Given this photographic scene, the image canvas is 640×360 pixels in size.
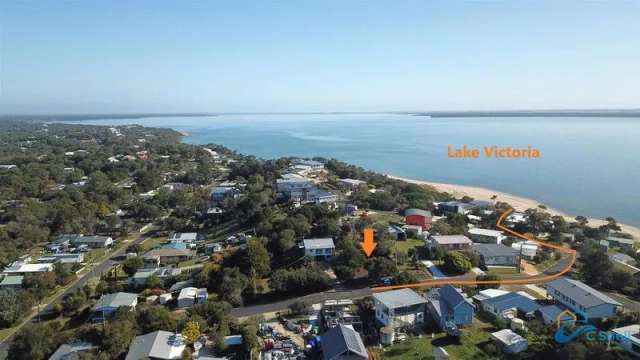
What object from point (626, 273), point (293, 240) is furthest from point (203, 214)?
point (626, 273)

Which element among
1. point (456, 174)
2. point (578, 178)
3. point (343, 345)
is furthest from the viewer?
point (456, 174)

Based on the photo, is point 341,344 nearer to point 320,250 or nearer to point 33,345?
point 320,250

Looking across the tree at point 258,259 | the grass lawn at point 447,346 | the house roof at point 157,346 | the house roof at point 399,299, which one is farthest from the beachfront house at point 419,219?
the house roof at point 157,346

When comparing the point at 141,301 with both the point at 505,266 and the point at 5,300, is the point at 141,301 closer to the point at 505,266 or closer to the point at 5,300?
the point at 5,300

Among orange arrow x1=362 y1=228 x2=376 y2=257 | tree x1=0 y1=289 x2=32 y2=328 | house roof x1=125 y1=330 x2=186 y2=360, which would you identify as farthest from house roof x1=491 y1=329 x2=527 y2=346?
tree x1=0 y1=289 x2=32 y2=328

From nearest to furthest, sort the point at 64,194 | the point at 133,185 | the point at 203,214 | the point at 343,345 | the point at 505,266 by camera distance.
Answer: the point at 343,345 → the point at 505,266 → the point at 203,214 → the point at 64,194 → the point at 133,185

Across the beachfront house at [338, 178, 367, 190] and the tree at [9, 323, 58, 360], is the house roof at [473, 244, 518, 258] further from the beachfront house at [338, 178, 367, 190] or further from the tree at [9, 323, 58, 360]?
the tree at [9, 323, 58, 360]
